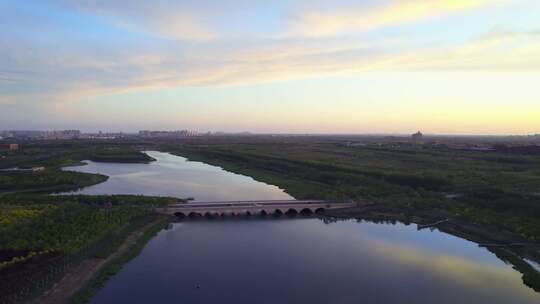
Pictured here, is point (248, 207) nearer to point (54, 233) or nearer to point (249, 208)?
point (249, 208)

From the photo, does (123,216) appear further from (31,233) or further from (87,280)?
(87,280)

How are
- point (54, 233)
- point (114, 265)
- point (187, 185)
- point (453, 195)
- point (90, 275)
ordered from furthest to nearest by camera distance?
point (187, 185), point (453, 195), point (54, 233), point (114, 265), point (90, 275)

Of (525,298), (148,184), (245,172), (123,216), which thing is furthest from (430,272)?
(245,172)

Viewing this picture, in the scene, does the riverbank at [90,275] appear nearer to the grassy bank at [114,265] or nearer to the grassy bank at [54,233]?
the grassy bank at [114,265]

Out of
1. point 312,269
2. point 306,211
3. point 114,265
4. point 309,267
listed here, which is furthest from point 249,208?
point 114,265

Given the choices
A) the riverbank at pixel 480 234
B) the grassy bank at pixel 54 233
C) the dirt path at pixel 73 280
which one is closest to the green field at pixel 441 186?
the riverbank at pixel 480 234

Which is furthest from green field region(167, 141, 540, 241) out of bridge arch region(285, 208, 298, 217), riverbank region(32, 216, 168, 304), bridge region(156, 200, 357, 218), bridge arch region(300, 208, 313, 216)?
riverbank region(32, 216, 168, 304)
